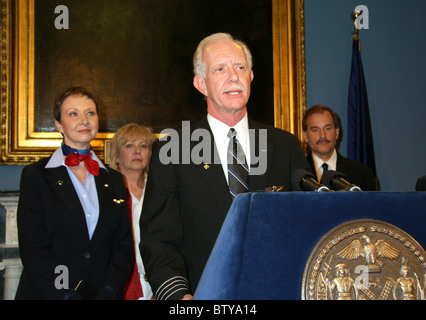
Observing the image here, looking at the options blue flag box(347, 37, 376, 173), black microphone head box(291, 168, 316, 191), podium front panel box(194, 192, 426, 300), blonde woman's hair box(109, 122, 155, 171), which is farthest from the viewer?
blue flag box(347, 37, 376, 173)

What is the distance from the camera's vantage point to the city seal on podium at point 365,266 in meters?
0.99

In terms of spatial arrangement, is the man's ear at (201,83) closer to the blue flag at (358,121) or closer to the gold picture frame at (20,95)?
the gold picture frame at (20,95)

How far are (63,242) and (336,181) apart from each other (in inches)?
67.6

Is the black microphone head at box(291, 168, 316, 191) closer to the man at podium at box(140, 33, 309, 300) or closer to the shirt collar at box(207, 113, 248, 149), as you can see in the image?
the man at podium at box(140, 33, 309, 300)

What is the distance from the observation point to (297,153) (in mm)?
2027

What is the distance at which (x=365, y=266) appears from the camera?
100 cm

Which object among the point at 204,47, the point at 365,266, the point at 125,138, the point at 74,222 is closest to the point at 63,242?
the point at 74,222

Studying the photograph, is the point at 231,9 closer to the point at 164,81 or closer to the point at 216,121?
the point at 164,81

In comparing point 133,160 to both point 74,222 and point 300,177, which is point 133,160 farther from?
point 300,177

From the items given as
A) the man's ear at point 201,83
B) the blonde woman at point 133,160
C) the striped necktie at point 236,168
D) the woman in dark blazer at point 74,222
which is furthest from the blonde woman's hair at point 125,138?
the striped necktie at point 236,168

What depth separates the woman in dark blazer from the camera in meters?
2.42

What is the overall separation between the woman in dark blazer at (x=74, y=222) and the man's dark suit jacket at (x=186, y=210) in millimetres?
833

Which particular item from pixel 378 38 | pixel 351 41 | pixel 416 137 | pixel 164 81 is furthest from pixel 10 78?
pixel 416 137

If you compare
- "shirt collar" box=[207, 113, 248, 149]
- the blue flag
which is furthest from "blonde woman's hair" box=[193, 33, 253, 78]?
the blue flag
